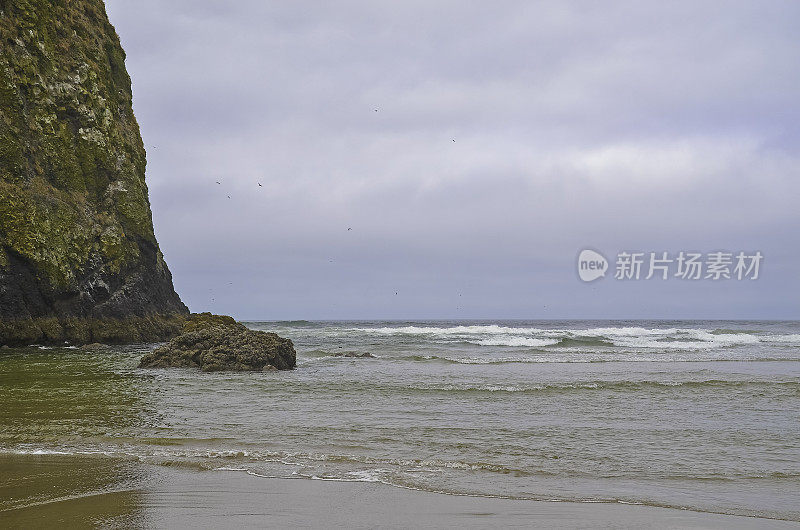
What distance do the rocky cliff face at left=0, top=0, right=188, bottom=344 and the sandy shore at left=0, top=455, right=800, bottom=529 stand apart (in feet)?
72.5

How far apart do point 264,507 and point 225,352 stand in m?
14.0

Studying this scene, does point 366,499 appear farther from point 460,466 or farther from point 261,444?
point 261,444

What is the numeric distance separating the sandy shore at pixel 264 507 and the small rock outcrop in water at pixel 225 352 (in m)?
12.2

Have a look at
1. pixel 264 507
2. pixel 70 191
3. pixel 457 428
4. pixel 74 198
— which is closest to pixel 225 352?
pixel 457 428

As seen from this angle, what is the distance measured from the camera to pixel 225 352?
59.7 ft

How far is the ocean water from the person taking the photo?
19.6 ft

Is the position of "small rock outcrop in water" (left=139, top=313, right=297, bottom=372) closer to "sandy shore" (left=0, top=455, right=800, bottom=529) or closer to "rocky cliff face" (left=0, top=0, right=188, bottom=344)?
"rocky cliff face" (left=0, top=0, right=188, bottom=344)

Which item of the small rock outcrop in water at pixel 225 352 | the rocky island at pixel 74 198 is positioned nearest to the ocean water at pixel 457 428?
the small rock outcrop in water at pixel 225 352

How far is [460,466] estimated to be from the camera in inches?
255

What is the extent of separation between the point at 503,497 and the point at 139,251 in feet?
98.4

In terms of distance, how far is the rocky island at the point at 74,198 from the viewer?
2439 cm

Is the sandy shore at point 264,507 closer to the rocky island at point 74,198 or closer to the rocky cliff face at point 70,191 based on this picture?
the rocky island at point 74,198

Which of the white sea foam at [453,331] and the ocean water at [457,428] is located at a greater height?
the ocean water at [457,428]

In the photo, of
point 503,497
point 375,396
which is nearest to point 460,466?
point 503,497
